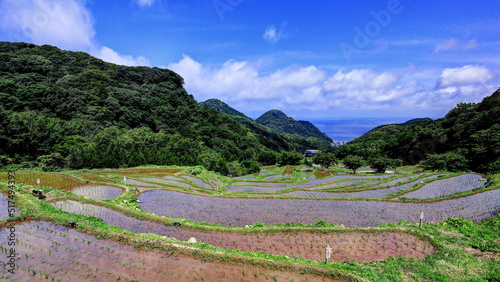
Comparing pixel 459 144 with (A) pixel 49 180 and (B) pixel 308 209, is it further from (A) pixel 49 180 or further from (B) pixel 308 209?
(A) pixel 49 180

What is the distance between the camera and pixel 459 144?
6112cm

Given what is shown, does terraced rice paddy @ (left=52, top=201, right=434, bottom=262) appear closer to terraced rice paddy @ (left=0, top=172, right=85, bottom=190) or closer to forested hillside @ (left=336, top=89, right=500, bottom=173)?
terraced rice paddy @ (left=0, top=172, right=85, bottom=190)

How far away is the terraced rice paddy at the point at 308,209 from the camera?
15.2 metres

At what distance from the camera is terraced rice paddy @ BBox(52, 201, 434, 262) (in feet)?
33.0

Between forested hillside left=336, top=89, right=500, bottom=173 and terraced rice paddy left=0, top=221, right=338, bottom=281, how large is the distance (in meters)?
42.8

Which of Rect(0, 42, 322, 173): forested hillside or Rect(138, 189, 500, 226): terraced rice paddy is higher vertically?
Rect(0, 42, 322, 173): forested hillside

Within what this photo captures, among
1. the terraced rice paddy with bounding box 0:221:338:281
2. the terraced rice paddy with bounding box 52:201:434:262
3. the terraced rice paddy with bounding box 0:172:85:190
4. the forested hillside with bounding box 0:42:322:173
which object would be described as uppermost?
the forested hillside with bounding box 0:42:322:173

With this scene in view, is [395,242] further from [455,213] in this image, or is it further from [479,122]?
[479,122]

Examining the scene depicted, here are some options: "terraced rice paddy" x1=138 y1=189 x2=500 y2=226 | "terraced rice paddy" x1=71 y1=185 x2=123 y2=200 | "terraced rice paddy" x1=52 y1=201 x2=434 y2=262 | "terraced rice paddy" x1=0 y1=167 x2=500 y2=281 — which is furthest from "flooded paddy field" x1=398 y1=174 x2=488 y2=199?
"terraced rice paddy" x1=71 y1=185 x2=123 y2=200

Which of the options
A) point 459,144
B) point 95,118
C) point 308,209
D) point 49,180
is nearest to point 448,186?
point 308,209

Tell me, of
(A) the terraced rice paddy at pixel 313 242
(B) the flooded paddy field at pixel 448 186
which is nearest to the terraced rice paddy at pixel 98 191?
(A) the terraced rice paddy at pixel 313 242

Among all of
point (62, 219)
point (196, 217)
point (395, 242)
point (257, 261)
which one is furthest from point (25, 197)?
point (395, 242)

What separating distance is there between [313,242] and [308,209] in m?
6.60

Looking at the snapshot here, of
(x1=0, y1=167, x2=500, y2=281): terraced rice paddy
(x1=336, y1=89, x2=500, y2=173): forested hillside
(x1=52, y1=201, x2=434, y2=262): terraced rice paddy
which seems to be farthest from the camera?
(x1=336, y1=89, x2=500, y2=173): forested hillside
